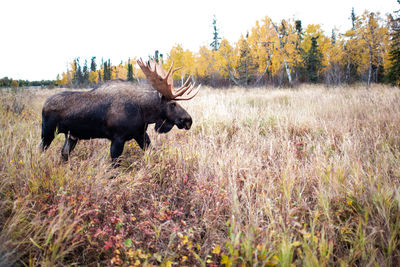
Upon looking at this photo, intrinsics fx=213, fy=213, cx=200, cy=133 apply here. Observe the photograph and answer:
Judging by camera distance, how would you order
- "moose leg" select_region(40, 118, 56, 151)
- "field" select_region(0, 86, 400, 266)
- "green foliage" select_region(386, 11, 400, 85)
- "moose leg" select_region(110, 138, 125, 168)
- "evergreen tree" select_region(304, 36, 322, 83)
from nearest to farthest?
"field" select_region(0, 86, 400, 266) → "moose leg" select_region(40, 118, 56, 151) → "moose leg" select_region(110, 138, 125, 168) → "green foliage" select_region(386, 11, 400, 85) → "evergreen tree" select_region(304, 36, 322, 83)

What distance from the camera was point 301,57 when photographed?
26.2 meters

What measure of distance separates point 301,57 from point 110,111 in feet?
93.9

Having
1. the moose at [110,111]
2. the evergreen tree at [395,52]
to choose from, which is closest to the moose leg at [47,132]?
the moose at [110,111]

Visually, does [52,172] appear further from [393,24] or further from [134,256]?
[393,24]

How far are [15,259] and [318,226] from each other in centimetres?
212

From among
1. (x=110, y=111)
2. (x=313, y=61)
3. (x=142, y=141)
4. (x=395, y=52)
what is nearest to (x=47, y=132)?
(x=110, y=111)

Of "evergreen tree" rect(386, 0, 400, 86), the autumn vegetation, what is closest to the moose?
the autumn vegetation

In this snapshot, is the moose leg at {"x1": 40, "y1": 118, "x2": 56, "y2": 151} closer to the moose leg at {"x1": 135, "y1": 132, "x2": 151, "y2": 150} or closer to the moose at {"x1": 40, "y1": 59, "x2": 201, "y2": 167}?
the moose at {"x1": 40, "y1": 59, "x2": 201, "y2": 167}

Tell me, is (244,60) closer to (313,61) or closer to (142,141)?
(313,61)

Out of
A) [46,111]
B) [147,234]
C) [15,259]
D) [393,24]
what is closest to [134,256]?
[147,234]

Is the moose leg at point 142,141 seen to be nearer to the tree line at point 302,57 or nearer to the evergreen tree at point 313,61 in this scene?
the tree line at point 302,57

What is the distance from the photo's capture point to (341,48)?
823 inches

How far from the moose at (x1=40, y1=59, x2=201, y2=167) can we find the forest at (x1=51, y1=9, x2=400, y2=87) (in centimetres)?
1401

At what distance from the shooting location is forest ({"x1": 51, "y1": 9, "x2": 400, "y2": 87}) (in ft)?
55.8
